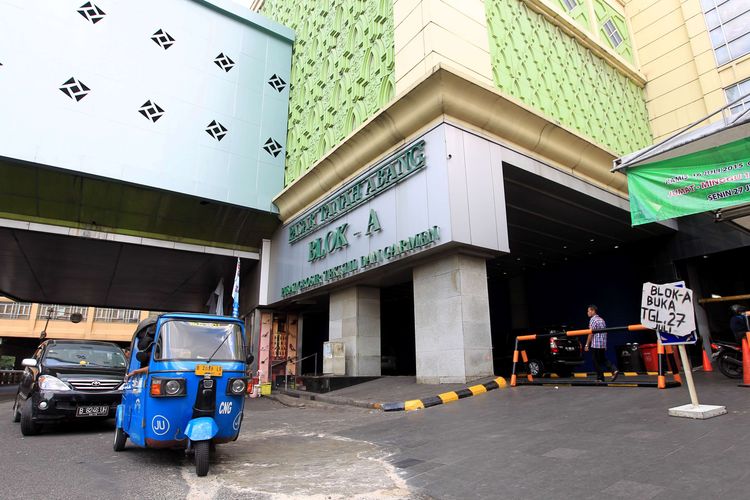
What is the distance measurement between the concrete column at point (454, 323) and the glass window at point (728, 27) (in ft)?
49.5

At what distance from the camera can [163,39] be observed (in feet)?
61.1

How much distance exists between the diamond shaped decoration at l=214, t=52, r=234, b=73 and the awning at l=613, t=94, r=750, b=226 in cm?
1687

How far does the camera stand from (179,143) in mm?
18031

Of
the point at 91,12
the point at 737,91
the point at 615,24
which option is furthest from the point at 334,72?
the point at 737,91

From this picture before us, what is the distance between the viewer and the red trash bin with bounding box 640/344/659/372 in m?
13.7

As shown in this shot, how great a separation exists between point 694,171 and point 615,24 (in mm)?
14734

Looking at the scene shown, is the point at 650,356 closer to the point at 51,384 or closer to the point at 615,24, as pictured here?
the point at 51,384

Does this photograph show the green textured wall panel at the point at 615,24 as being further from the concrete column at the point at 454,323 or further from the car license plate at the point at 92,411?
the car license plate at the point at 92,411

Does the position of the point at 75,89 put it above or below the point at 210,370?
above

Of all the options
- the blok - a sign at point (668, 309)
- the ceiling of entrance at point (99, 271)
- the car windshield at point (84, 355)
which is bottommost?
the car windshield at point (84, 355)

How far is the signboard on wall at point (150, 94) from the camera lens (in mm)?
15828

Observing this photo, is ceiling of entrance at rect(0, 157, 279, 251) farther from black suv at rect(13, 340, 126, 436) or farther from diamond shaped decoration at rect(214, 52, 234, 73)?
black suv at rect(13, 340, 126, 436)

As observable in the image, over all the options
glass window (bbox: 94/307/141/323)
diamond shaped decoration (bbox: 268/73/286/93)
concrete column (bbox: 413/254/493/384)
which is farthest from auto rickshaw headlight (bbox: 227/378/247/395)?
glass window (bbox: 94/307/141/323)

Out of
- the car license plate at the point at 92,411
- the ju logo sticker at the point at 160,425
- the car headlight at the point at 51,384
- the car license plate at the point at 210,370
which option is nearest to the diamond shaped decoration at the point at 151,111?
the car headlight at the point at 51,384
